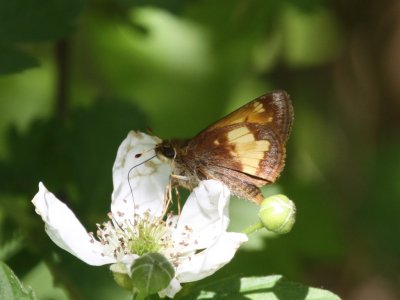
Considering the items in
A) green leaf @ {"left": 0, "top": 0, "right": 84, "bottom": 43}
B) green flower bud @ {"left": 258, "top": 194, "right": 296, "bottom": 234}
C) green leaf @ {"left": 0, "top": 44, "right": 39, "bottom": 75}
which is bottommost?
green flower bud @ {"left": 258, "top": 194, "right": 296, "bottom": 234}

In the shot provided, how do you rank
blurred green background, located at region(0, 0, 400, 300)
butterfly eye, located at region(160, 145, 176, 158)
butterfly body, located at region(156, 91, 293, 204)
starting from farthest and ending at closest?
blurred green background, located at region(0, 0, 400, 300) → butterfly eye, located at region(160, 145, 176, 158) → butterfly body, located at region(156, 91, 293, 204)

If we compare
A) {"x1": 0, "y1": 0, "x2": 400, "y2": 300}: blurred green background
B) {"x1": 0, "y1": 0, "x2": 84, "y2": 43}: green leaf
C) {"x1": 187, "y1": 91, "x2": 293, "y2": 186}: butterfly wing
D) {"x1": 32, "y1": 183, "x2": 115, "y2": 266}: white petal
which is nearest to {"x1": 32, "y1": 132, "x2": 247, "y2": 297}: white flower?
{"x1": 32, "y1": 183, "x2": 115, "y2": 266}: white petal

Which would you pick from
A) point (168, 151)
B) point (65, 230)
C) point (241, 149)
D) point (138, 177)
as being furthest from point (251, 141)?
point (65, 230)

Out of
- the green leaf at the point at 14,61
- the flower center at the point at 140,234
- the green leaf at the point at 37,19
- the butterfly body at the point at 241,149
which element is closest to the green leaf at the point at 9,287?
the flower center at the point at 140,234

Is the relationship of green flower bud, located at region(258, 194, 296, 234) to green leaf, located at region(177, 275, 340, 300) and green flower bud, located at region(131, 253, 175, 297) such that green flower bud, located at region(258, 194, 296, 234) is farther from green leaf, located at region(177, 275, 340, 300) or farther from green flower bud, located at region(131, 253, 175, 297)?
green flower bud, located at region(131, 253, 175, 297)

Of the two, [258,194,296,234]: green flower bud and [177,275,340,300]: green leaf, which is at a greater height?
[258,194,296,234]: green flower bud

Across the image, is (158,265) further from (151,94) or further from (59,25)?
(151,94)

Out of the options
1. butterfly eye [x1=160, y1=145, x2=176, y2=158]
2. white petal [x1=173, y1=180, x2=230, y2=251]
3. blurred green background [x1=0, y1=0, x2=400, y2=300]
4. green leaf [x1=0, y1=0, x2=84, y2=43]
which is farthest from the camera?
blurred green background [x1=0, y1=0, x2=400, y2=300]
